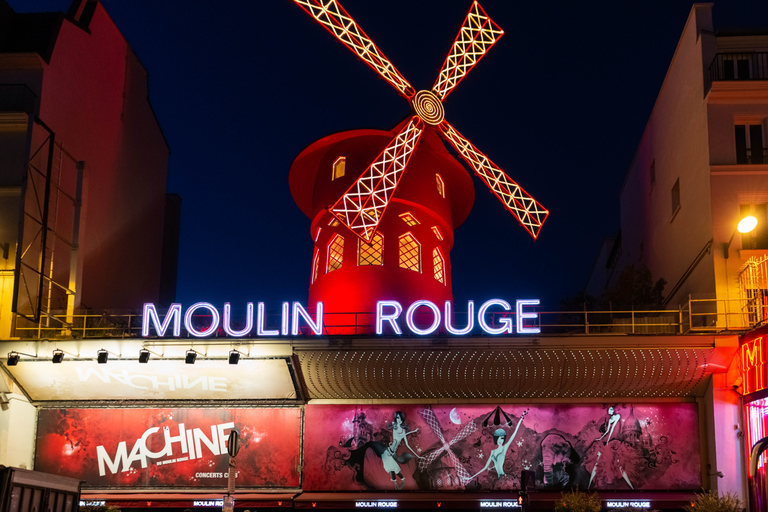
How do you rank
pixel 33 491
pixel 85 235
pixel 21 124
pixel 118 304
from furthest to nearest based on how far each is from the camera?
pixel 118 304, pixel 85 235, pixel 21 124, pixel 33 491

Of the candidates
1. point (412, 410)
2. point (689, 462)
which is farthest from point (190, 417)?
point (689, 462)

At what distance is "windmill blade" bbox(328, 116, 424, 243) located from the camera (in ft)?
61.1

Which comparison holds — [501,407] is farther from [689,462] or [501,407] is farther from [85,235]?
[85,235]

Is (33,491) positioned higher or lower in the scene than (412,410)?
lower

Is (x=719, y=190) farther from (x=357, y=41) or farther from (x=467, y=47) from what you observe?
(x=357, y=41)

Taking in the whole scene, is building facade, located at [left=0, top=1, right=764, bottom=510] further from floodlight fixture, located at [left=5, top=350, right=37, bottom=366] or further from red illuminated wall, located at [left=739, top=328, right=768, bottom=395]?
red illuminated wall, located at [left=739, top=328, right=768, bottom=395]

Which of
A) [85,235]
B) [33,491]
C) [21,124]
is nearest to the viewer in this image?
[33,491]

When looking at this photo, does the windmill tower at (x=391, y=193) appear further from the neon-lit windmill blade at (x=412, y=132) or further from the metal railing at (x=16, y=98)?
the metal railing at (x=16, y=98)

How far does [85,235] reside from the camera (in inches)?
805

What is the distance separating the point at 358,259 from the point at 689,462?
25.8 feet

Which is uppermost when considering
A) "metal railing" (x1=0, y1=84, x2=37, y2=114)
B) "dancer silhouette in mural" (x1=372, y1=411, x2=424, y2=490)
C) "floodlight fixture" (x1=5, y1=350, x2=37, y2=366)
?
"metal railing" (x1=0, y1=84, x2=37, y2=114)

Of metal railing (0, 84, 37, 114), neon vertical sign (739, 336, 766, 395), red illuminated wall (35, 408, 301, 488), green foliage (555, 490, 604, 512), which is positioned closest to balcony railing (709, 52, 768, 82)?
neon vertical sign (739, 336, 766, 395)

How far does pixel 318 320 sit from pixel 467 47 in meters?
8.04

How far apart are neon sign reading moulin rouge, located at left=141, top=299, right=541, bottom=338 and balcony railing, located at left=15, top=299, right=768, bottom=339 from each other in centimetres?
14
